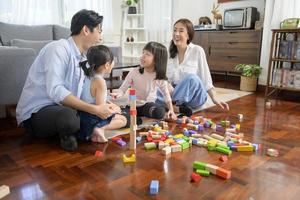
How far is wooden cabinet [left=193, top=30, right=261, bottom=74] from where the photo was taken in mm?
3457

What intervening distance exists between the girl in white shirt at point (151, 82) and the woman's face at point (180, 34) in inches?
11.5

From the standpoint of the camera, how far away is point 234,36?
364 centimetres

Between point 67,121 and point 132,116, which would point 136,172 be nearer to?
point 132,116

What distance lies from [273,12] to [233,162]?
2.34 metres

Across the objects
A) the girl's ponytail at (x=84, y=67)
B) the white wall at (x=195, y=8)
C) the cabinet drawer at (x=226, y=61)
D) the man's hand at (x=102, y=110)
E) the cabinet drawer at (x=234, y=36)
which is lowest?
the man's hand at (x=102, y=110)

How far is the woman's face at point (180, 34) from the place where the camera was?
2.24 meters

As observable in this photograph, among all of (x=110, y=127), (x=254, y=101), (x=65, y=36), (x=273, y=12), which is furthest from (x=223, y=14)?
(x=110, y=127)

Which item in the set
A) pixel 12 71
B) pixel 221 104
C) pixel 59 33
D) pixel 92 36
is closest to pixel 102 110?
pixel 92 36

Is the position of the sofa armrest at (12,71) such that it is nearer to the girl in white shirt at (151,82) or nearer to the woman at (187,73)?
the girl in white shirt at (151,82)

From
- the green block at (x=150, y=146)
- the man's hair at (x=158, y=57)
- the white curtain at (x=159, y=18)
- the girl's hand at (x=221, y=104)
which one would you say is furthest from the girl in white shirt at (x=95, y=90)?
the white curtain at (x=159, y=18)

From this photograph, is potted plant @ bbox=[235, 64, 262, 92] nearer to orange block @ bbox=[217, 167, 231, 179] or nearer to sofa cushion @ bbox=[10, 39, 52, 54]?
orange block @ bbox=[217, 167, 231, 179]

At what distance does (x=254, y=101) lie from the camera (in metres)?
2.81

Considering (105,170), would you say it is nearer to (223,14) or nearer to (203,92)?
(203,92)

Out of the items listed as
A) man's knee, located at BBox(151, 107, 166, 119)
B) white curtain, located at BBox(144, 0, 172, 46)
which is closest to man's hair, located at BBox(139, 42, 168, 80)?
man's knee, located at BBox(151, 107, 166, 119)
